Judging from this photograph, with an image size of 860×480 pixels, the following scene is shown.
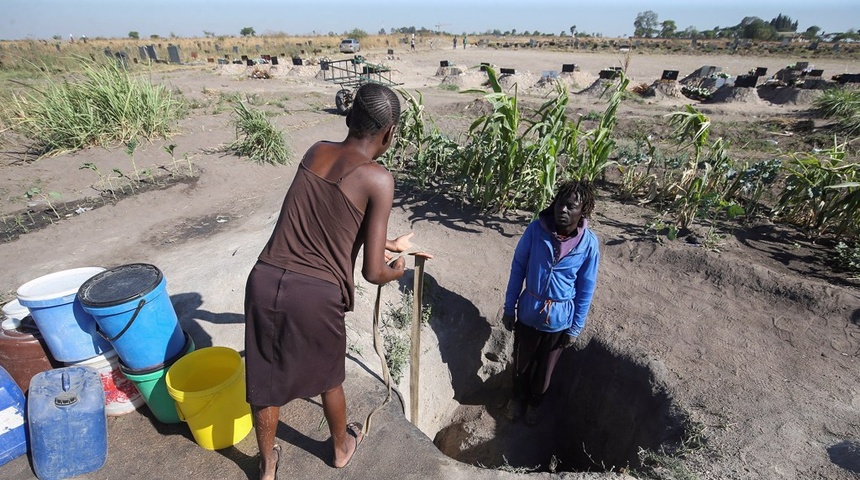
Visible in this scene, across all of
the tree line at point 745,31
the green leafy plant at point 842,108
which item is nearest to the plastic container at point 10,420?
the green leafy plant at point 842,108

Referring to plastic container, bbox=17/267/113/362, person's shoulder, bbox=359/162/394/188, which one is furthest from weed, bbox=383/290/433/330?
person's shoulder, bbox=359/162/394/188

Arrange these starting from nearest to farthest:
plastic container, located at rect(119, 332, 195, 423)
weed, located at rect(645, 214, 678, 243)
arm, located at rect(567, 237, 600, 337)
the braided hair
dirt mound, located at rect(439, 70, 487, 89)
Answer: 1. the braided hair
2. plastic container, located at rect(119, 332, 195, 423)
3. arm, located at rect(567, 237, 600, 337)
4. weed, located at rect(645, 214, 678, 243)
5. dirt mound, located at rect(439, 70, 487, 89)

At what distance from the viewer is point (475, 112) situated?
11.1 meters

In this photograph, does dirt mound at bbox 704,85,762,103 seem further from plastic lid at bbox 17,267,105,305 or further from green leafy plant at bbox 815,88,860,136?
plastic lid at bbox 17,267,105,305

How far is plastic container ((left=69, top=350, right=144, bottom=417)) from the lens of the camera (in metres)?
2.18

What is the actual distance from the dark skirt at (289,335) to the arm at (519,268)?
128 centimetres

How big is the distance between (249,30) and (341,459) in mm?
57837

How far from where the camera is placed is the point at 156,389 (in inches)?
85.6

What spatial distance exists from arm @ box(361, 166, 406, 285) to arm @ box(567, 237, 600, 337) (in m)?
1.31

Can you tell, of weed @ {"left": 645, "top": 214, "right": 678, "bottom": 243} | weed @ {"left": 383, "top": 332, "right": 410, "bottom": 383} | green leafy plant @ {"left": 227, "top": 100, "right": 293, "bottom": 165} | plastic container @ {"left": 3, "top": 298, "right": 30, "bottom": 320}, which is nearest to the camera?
plastic container @ {"left": 3, "top": 298, "right": 30, "bottom": 320}

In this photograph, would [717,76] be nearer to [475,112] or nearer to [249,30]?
[475,112]

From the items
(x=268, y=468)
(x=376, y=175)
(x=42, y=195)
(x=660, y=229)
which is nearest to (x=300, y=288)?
(x=376, y=175)

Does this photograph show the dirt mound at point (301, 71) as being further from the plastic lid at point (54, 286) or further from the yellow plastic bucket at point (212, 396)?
the yellow plastic bucket at point (212, 396)

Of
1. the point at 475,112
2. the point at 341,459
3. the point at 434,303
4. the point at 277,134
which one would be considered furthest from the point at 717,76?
the point at 341,459
